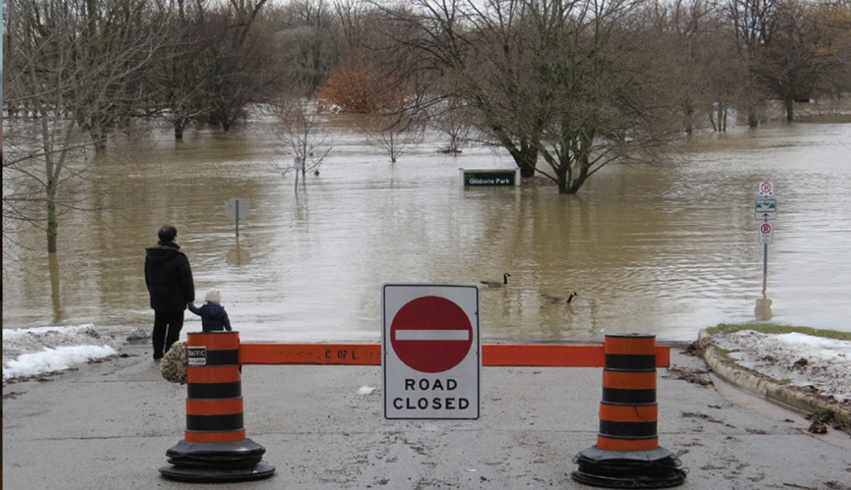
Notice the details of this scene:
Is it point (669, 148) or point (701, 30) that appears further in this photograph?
Result: point (701, 30)

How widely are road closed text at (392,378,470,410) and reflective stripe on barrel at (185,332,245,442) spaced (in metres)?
1.15

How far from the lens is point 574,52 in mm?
42188

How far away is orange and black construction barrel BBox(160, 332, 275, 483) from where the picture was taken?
6812 mm

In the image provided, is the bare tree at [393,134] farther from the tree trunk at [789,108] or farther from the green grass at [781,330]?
the tree trunk at [789,108]

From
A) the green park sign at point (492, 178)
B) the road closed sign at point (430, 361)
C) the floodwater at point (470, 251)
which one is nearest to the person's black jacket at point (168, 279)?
the floodwater at point (470, 251)

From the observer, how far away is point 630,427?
22.2ft

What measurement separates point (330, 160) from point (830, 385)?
5865cm

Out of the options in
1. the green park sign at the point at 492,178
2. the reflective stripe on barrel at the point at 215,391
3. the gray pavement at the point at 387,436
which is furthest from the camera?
the green park sign at the point at 492,178

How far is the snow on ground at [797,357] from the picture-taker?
388 inches

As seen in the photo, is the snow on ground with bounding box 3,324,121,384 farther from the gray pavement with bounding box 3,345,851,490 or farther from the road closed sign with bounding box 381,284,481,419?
the road closed sign with bounding box 381,284,481,419

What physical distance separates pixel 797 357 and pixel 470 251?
17446 millimetres

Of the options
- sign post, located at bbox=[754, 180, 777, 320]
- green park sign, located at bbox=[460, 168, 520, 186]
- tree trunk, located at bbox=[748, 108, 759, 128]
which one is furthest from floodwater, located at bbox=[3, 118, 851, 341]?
tree trunk, located at bbox=[748, 108, 759, 128]

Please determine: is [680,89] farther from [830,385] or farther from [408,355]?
[408,355]

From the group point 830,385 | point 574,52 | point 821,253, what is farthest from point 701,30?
point 830,385
